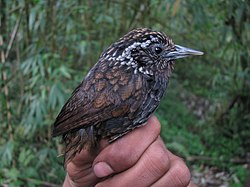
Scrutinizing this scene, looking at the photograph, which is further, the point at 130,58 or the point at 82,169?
the point at 82,169

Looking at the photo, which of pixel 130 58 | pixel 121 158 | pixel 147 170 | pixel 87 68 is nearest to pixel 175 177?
pixel 147 170

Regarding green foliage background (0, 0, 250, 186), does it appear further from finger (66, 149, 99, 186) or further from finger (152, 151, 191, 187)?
finger (152, 151, 191, 187)

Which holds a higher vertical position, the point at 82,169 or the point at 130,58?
the point at 130,58

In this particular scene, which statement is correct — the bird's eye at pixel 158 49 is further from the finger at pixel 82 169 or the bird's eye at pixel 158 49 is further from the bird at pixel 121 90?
the finger at pixel 82 169

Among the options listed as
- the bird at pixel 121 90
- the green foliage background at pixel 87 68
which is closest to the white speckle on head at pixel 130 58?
the bird at pixel 121 90

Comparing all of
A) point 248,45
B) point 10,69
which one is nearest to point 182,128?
point 248,45

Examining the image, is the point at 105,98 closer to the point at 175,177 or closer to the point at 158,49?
the point at 158,49

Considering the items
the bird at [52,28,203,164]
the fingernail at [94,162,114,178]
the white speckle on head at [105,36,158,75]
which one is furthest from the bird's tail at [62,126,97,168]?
the white speckle on head at [105,36,158,75]

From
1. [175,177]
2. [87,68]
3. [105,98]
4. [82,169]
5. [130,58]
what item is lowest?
[87,68]
